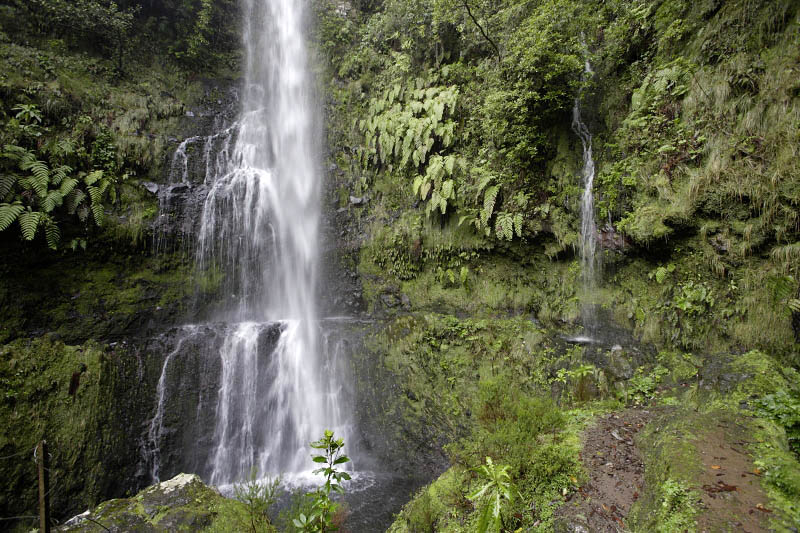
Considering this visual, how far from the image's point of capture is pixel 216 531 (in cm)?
388


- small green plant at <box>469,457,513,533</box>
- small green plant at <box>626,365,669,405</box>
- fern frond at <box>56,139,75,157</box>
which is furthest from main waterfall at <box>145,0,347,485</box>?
small green plant at <box>626,365,669,405</box>

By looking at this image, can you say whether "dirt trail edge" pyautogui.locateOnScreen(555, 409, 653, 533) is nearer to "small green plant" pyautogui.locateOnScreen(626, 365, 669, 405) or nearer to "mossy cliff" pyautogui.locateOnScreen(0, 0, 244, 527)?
"small green plant" pyautogui.locateOnScreen(626, 365, 669, 405)

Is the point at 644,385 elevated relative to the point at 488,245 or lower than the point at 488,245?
lower

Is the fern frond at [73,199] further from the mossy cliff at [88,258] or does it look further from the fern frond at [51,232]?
the fern frond at [51,232]

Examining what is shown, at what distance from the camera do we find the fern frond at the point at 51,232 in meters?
7.37

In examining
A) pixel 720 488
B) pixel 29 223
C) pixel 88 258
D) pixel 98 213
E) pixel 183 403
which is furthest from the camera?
pixel 88 258

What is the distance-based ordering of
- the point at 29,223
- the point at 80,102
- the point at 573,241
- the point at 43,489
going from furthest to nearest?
the point at 80,102 < the point at 573,241 < the point at 29,223 < the point at 43,489

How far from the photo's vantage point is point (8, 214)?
685 centimetres

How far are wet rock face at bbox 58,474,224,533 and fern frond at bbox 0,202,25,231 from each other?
5906 millimetres

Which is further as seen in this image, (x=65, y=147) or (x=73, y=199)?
(x=65, y=147)

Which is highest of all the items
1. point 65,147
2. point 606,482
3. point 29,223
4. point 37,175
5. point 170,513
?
point 65,147

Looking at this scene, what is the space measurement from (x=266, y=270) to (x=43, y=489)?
9.09 metres

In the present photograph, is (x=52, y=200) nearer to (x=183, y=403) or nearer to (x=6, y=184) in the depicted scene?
(x=6, y=184)

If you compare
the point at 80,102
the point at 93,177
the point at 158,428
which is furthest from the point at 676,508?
the point at 80,102
